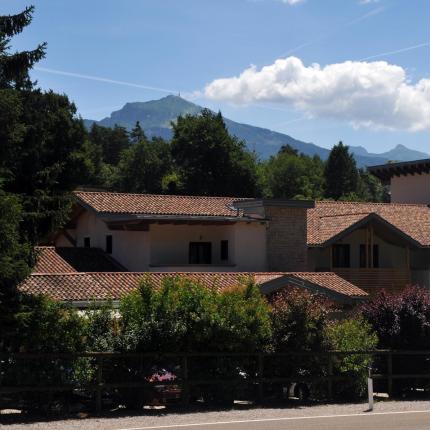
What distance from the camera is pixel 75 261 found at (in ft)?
123

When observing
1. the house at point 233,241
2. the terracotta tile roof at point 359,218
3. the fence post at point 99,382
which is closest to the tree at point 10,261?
the fence post at point 99,382

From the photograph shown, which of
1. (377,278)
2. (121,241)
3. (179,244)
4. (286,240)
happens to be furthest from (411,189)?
(121,241)

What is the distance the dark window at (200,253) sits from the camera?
1559 inches

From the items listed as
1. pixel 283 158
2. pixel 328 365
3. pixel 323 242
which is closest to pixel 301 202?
pixel 323 242

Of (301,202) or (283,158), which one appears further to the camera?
(283,158)

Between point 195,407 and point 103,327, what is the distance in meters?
3.01

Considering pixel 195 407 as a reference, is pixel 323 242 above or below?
above

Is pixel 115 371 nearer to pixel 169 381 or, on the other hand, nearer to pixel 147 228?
pixel 169 381

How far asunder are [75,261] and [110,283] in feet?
25.6

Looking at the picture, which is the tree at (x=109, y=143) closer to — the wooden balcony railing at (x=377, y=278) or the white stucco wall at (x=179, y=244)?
the white stucco wall at (x=179, y=244)

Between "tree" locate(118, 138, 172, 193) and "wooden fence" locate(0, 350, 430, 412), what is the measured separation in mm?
61090

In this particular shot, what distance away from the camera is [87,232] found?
4162cm

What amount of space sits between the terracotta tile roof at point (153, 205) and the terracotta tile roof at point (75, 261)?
2264mm

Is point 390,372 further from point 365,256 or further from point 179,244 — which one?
point 365,256
